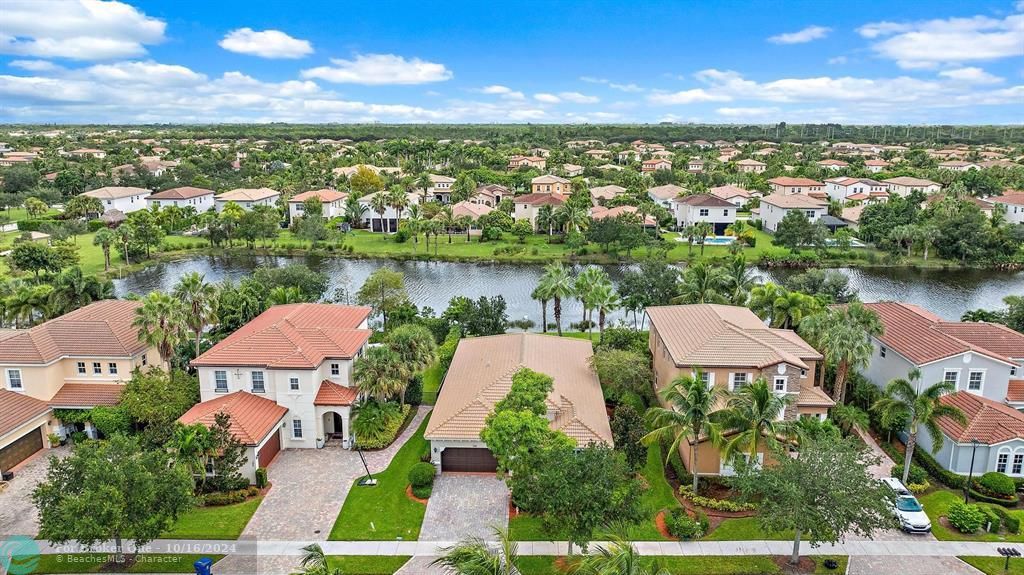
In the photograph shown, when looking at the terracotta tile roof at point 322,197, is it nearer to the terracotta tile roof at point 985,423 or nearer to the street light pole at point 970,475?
the terracotta tile roof at point 985,423

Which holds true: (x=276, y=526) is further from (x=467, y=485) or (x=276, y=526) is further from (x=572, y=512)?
(x=572, y=512)

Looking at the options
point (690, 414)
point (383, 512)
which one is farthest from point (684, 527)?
point (383, 512)

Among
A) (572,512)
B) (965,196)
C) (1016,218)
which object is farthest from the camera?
(965,196)

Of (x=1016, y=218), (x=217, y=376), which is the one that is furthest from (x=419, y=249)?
(x=1016, y=218)

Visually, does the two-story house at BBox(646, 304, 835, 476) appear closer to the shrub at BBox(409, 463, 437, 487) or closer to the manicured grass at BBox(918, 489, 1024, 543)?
the manicured grass at BBox(918, 489, 1024, 543)

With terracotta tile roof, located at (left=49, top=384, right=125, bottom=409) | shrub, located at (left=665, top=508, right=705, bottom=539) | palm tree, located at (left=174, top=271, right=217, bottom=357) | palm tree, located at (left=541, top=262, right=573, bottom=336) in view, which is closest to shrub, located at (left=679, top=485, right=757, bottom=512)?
shrub, located at (left=665, top=508, right=705, bottom=539)

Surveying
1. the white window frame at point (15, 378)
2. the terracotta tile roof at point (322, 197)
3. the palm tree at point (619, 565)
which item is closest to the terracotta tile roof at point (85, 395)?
the white window frame at point (15, 378)
